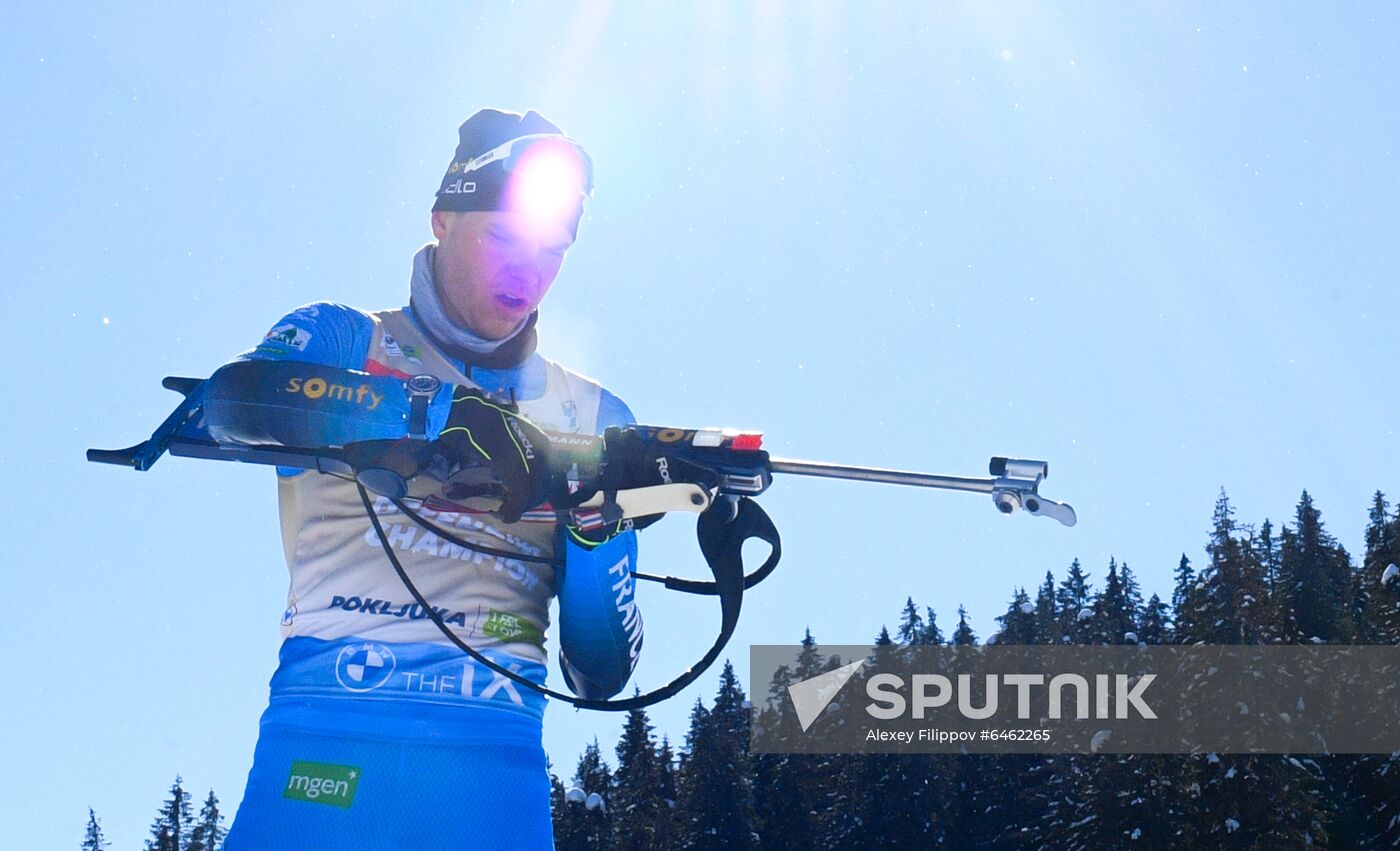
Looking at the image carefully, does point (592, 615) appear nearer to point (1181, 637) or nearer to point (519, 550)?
point (519, 550)

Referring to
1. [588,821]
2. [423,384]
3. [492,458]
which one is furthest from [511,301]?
[588,821]

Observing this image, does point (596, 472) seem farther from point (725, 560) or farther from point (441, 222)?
point (441, 222)

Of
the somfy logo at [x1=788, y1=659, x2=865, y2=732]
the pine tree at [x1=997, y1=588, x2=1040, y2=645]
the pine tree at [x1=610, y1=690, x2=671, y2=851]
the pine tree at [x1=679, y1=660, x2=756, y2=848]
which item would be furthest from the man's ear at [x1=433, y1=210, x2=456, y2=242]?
the pine tree at [x1=997, y1=588, x2=1040, y2=645]

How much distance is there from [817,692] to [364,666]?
7193cm

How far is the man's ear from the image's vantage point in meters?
5.27

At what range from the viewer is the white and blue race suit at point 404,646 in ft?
13.8

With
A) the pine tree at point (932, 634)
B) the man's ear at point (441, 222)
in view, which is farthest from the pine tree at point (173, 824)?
the man's ear at point (441, 222)

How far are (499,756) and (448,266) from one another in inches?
67.8

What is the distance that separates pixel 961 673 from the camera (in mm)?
71625

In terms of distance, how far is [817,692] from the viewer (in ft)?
246

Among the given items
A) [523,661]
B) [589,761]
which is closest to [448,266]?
[523,661]

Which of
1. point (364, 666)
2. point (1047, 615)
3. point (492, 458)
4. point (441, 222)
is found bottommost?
point (364, 666)

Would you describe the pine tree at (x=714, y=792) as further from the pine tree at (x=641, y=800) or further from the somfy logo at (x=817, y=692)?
the somfy logo at (x=817, y=692)

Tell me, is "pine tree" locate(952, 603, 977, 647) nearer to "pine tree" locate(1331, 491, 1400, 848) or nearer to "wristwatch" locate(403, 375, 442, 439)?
"pine tree" locate(1331, 491, 1400, 848)
